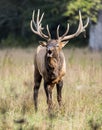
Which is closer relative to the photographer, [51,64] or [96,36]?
[51,64]

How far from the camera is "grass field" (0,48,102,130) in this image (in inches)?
384

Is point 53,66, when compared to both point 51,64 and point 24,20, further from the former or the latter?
point 24,20

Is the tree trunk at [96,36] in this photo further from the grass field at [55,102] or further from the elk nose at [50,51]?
the elk nose at [50,51]

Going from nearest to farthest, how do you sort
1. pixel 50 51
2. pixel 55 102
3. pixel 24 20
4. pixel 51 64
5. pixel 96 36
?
pixel 50 51 < pixel 51 64 < pixel 55 102 < pixel 96 36 < pixel 24 20

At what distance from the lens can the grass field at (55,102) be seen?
32.0 ft

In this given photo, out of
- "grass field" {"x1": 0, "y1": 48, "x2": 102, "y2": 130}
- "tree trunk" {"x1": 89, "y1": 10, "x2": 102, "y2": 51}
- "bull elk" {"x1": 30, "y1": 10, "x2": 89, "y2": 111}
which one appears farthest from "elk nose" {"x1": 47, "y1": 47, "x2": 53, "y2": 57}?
"tree trunk" {"x1": 89, "y1": 10, "x2": 102, "y2": 51}

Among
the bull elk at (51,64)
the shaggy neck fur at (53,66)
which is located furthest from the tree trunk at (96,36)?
the shaggy neck fur at (53,66)

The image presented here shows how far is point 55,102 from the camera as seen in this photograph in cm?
1254

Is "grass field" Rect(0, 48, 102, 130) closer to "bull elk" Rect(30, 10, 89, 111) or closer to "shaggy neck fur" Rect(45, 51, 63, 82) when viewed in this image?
"bull elk" Rect(30, 10, 89, 111)

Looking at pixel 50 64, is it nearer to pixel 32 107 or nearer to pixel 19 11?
pixel 32 107

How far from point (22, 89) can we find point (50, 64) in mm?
2915

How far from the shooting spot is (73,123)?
10.2m

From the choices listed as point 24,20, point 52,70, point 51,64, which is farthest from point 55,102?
point 24,20

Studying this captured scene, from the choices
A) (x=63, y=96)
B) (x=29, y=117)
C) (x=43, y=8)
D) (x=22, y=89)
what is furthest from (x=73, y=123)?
(x=43, y=8)
